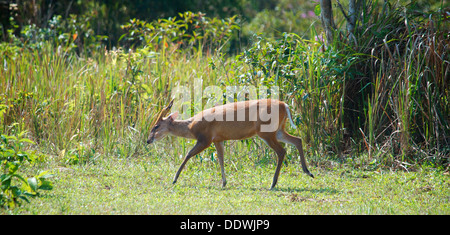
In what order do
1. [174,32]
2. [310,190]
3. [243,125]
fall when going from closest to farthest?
[310,190] < [243,125] < [174,32]

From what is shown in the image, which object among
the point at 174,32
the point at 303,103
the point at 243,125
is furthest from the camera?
the point at 174,32

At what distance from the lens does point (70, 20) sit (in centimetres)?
1259

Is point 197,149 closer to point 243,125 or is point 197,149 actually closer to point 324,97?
point 243,125

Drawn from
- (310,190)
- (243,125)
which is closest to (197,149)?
(243,125)

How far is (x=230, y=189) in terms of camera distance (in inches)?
237

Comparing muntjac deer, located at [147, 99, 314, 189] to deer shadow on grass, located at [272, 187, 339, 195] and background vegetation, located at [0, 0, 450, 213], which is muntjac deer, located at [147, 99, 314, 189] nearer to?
deer shadow on grass, located at [272, 187, 339, 195]

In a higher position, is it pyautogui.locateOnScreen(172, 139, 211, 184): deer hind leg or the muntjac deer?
the muntjac deer

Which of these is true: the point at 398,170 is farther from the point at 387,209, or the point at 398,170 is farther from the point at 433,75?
the point at 387,209

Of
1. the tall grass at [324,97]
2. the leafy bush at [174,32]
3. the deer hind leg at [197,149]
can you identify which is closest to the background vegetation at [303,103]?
the tall grass at [324,97]

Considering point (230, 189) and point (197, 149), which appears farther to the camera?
point (197, 149)

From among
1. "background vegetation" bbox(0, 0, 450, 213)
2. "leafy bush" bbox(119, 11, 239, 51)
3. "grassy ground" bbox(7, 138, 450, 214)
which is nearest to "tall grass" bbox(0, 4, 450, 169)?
"background vegetation" bbox(0, 0, 450, 213)

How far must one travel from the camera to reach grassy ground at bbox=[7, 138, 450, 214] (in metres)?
5.00

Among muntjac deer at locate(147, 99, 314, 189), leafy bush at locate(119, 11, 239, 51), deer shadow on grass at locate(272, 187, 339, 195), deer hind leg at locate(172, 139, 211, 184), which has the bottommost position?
deer shadow on grass at locate(272, 187, 339, 195)

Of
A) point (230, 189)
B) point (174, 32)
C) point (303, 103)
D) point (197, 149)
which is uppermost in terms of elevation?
point (174, 32)
